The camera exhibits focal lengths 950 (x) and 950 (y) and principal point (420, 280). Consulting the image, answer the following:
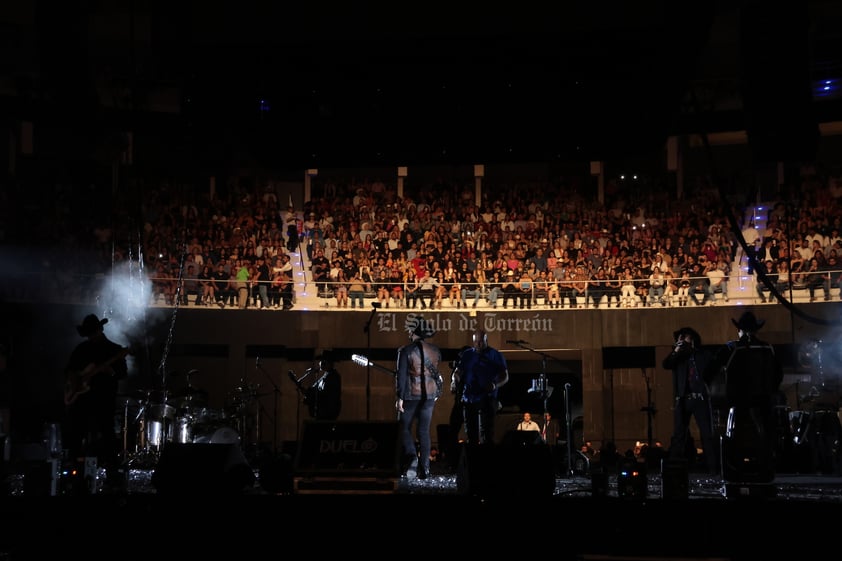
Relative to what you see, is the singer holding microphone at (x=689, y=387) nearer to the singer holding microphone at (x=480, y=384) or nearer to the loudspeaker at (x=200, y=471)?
the singer holding microphone at (x=480, y=384)

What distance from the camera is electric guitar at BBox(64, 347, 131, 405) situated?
9906mm

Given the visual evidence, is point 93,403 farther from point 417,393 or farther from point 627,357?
point 627,357

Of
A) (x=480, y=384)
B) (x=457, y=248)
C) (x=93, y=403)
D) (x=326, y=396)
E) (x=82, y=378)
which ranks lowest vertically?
(x=326, y=396)

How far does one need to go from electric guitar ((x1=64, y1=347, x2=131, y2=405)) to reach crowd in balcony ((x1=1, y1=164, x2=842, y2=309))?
10.7 meters

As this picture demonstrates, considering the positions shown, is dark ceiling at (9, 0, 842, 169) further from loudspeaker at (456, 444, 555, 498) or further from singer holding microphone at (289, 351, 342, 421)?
singer holding microphone at (289, 351, 342, 421)

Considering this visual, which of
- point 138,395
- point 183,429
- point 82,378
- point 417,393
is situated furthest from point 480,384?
point 138,395

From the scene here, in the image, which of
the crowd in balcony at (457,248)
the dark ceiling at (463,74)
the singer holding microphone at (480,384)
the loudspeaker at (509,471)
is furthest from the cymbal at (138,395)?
the loudspeaker at (509,471)

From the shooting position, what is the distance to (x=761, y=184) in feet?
83.6

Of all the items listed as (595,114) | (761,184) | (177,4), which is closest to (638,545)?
(595,114)

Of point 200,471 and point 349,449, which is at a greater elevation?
point 349,449

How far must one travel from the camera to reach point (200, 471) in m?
7.57

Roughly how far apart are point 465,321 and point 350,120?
45.5 ft

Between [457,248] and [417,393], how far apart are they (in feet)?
42.6

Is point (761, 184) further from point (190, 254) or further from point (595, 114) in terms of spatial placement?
point (595, 114)
